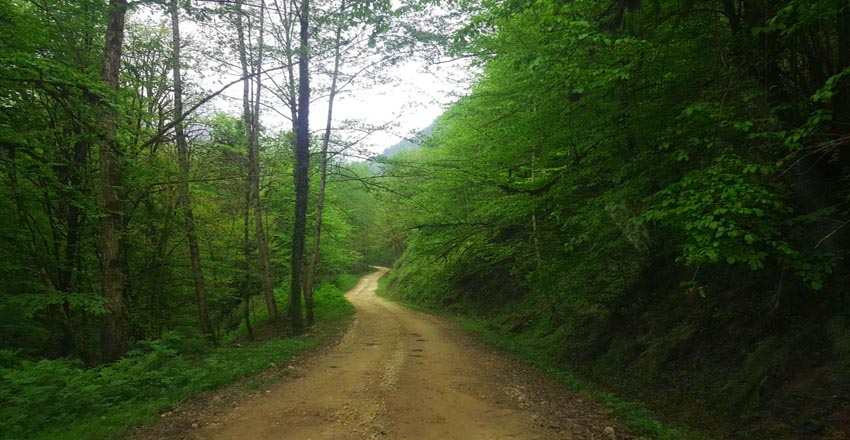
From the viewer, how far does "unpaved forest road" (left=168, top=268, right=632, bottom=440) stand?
16.7 feet

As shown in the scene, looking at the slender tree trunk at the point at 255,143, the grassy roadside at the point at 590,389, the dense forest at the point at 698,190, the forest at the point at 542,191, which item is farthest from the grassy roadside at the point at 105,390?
the dense forest at the point at 698,190

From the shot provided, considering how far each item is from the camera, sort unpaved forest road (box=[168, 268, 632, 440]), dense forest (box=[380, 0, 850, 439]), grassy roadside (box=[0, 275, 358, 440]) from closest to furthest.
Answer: dense forest (box=[380, 0, 850, 439]), grassy roadside (box=[0, 275, 358, 440]), unpaved forest road (box=[168, 268, 632, 440])

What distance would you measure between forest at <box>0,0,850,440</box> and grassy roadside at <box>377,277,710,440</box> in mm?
69

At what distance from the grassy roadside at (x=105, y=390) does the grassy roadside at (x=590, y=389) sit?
5674 mm

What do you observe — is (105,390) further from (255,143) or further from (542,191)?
(255,143)

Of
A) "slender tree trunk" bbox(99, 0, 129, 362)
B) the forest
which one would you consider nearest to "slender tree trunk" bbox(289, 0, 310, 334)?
the forest

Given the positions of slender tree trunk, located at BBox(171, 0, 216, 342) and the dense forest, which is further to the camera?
slender tree trunk, located at BBox(171, 0, 216, 342)

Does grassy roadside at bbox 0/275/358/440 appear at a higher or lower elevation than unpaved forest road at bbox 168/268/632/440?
higher

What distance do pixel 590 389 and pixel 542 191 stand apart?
430cm

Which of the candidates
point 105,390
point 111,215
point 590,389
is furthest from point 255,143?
point 590,389

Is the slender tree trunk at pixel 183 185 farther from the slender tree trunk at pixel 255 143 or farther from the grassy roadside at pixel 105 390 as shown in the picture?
the grassy roadside at pixel 105 390

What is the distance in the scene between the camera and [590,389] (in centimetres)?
738

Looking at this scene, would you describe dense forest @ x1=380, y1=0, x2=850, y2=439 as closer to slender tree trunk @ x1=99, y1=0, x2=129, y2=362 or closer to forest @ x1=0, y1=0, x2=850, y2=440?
forest @ x1=0, y1=0, x2=850, y2=440

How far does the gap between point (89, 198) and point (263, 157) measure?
29.1ft
